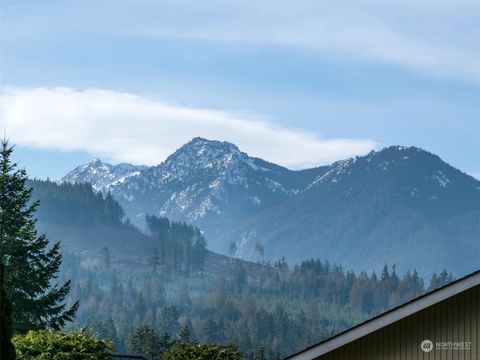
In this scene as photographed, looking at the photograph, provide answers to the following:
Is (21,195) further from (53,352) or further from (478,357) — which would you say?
(478,357)

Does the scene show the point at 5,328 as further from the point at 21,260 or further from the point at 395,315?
the point at 21,260

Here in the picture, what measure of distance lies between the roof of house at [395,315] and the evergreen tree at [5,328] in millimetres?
6625

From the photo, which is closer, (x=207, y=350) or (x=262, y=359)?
(x=207, y=350)

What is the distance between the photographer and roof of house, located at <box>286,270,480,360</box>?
1611cm

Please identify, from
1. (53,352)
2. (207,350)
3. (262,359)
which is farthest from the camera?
(262,359)

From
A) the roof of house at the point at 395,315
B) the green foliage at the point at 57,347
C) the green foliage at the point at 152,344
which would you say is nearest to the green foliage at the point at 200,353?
the green foliage at the point at 57,347

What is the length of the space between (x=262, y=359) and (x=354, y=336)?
8527cm

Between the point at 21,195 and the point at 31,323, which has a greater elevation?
the point at 21,195

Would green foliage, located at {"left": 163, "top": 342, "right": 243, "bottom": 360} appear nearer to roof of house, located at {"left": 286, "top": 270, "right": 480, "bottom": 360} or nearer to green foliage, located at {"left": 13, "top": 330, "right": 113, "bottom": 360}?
green foliage, located at {"left": 13, "top": 330, "right": 113, "bottom": 360}

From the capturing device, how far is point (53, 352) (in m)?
25.0

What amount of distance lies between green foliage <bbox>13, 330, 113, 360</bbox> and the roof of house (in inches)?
390

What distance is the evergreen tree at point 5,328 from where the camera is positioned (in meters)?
20.5

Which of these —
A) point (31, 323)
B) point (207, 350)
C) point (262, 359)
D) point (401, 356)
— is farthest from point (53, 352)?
point (262, 359)

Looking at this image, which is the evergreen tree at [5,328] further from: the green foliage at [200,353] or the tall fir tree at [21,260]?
the tall fir tree at [21,260]
